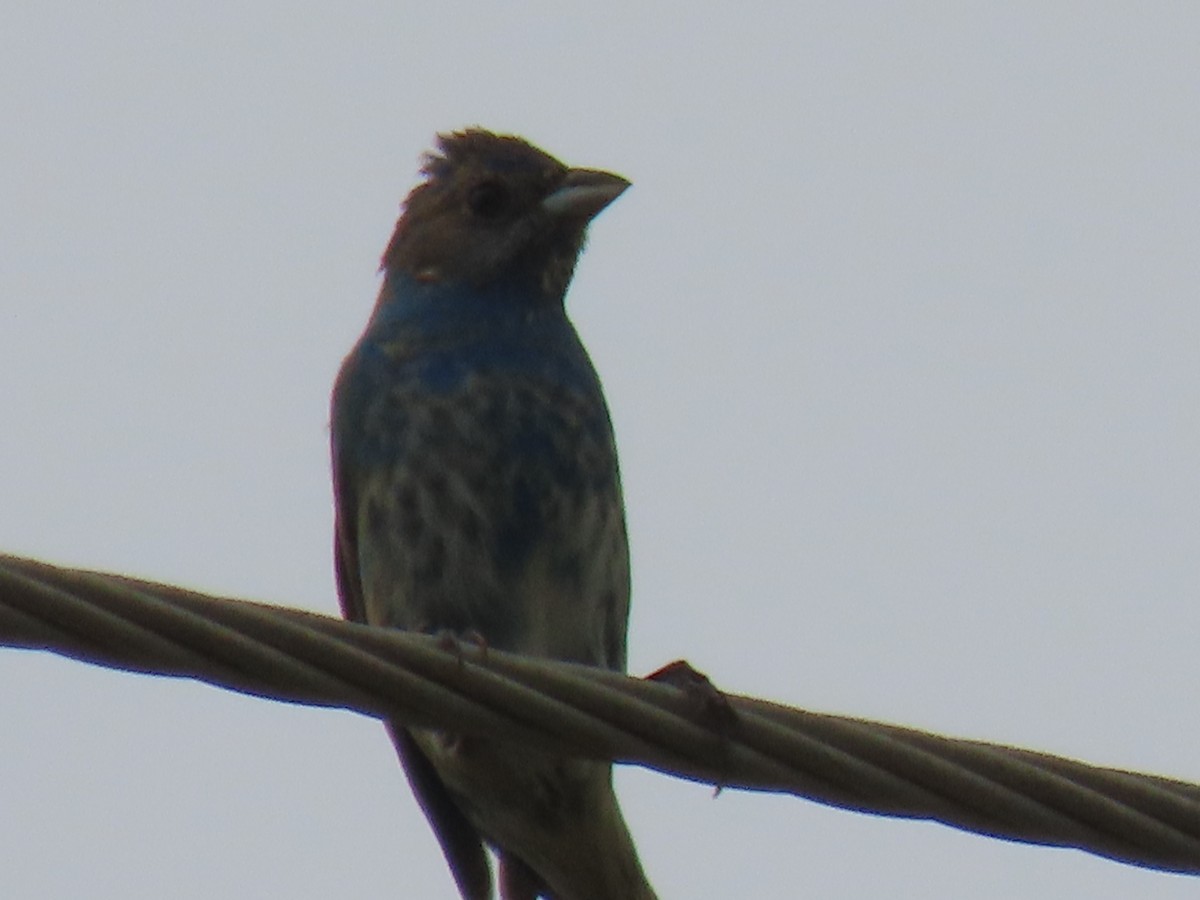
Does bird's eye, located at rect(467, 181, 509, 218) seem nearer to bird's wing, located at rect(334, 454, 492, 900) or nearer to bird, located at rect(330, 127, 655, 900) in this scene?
bird, located at rect(330, 127, 655, 900)

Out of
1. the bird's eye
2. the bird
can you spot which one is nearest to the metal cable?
the bird

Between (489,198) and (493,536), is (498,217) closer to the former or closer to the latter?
(489,198)

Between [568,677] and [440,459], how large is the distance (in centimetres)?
266

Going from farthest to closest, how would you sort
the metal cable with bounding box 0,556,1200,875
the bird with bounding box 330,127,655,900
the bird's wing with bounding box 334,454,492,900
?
1. the bird's wing with bounding box 334,454,492,900
2. the bird with bounding box 330,127,655,900
3. the metal cable with bounding box 0,556,1200,875

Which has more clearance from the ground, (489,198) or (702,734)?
(489,198)

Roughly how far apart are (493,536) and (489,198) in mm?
1541

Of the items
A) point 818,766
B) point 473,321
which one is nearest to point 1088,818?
point 818,766

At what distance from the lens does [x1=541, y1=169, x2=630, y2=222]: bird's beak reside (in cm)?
689

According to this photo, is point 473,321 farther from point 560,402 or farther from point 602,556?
point 602,556

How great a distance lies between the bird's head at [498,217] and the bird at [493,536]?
0.21 m

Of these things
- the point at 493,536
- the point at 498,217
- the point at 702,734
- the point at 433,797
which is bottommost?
the point at 702,734

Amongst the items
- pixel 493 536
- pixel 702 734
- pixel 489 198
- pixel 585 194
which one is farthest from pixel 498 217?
pixel 702 734

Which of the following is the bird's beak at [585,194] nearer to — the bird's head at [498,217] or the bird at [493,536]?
the bird's head at [498,217]

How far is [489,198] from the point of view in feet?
23.1
